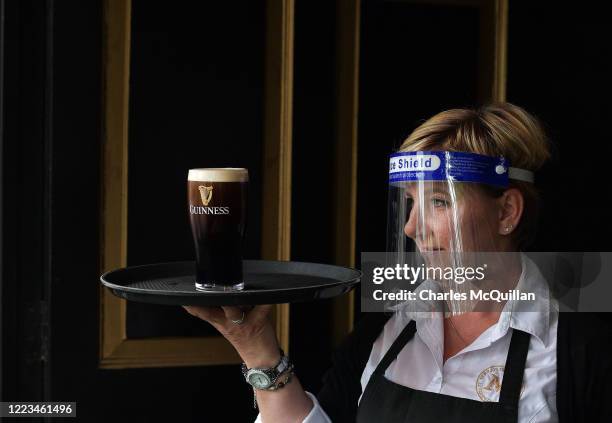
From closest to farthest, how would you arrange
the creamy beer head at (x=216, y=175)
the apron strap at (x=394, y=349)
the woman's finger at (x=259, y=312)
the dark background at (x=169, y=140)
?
the creamy beer head at (x=216, y=175), the woman's finger at (x=259, y=312), the apron strap at (x=394, y=349), the dark background at (x=169, y=140)

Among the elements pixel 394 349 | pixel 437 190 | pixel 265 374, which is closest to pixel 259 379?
pixel 265 374

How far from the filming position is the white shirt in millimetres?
1602

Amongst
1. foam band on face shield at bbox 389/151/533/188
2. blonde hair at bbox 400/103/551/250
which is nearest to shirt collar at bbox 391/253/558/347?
blonde hair at bbox 400/103/551/250

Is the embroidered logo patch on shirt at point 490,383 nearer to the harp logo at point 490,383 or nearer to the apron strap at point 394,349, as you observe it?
the harp logo at point 490,383

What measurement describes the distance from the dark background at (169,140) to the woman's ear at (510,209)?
0.51 meters

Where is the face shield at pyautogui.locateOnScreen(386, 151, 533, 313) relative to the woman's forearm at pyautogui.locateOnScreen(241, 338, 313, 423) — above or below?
above

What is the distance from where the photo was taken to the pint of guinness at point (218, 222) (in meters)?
1.46

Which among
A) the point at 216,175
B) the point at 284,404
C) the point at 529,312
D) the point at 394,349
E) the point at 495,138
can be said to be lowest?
the point at 284,404

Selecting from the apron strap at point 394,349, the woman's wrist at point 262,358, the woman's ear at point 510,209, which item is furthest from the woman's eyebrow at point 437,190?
the woman's wrist at point 262,358

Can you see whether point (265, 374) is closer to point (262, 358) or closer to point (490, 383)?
point (262, 358)

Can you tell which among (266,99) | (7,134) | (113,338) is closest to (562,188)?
(266,99)

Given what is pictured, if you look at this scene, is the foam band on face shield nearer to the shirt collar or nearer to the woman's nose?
the woman's nose

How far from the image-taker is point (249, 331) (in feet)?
5.25

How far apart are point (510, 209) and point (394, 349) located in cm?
45
